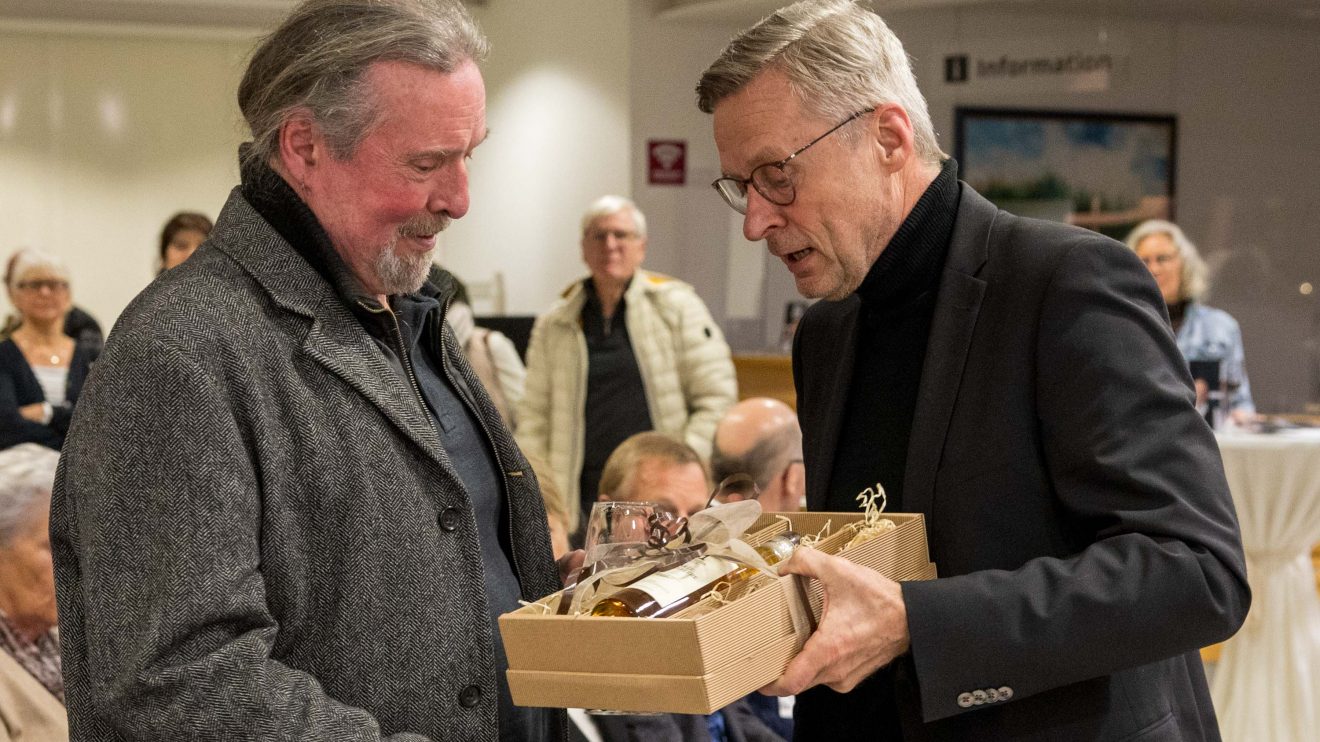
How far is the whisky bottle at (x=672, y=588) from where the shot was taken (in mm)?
1372

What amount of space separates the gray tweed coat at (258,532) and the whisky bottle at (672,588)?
0.27 meters

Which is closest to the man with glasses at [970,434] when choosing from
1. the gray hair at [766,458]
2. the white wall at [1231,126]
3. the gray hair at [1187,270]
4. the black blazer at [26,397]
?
the gray hair at [766,458]

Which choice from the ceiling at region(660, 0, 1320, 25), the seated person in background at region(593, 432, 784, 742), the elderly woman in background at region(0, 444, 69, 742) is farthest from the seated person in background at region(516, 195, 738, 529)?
the ceiling at region(660, 0, 1320, 25)

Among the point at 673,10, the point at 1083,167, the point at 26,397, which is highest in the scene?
the point at 673,10

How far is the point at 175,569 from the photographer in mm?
1357

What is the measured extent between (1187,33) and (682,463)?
7501 millimetres

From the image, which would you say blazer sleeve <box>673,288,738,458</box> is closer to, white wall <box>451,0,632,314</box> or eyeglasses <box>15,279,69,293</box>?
eyeglasses <box>15,279,69,293</box>

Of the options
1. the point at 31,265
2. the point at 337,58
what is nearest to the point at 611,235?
the point at 31,265

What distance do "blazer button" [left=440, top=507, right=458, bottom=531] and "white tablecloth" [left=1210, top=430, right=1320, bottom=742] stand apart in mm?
3240

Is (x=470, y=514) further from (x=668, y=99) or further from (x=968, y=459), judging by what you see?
(x=668, y=99)

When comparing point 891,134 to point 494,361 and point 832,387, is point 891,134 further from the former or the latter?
point 494,361

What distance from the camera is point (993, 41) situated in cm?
929

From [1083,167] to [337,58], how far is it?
28.8 ft

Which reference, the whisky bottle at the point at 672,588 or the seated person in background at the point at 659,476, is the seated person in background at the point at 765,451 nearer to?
the seated person in background at the point at 659,476
